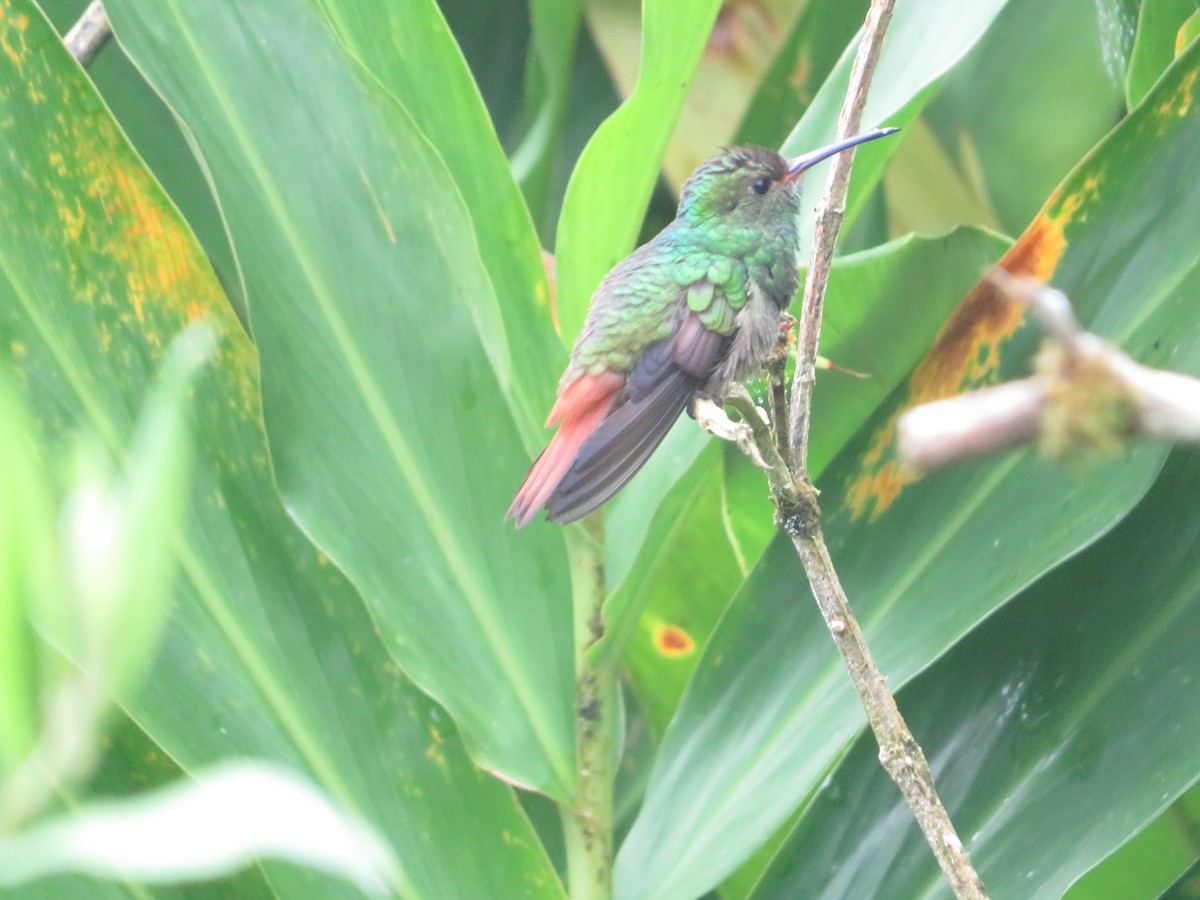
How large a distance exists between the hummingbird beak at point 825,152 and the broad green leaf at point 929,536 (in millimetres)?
179

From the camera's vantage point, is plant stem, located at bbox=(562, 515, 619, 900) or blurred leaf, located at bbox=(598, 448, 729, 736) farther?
blurred leaf, located at bbox=(598, 448, 729, 736)

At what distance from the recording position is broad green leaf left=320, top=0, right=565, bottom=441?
4.30ft

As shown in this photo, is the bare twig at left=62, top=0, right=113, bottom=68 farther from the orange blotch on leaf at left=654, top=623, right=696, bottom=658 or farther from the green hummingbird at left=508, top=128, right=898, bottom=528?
the orange blotch on leaf at left=654, top=623, right=696, bottom=658

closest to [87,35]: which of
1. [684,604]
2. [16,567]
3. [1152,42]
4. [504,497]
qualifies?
[504,497]

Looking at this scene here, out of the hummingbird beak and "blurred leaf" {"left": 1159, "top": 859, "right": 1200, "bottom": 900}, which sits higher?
the hummingbird beak

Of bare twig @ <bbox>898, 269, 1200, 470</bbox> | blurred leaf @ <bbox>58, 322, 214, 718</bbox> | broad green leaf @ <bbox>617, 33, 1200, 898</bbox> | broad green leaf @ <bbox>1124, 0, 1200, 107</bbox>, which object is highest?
broad green leaf @ <bbox>1124, 0, 1200, 107</bbox>

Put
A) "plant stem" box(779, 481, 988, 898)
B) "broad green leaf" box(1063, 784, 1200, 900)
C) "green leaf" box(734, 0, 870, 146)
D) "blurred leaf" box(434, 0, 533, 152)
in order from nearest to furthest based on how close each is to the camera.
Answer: "plant stem" box(779, 481, 988, 898)
"broad green leaf" box(1063, 784, 1200, 900)
"green leaf" box(734, 0, 870, 146)
"blurred leaf" box(434, 0, 533, 152)

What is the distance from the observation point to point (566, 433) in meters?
1.29

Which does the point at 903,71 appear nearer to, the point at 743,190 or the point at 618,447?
the point at 743,190

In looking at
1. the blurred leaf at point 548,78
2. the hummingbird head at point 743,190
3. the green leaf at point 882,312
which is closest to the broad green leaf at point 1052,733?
A: the green leaf at point 882,312

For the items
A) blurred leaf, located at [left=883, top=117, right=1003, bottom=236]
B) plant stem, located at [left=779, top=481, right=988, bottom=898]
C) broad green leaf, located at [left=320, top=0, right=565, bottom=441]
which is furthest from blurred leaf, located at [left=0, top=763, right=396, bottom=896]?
blurred leaf, located at [left=883, top=117, right=1003, bottom=236]

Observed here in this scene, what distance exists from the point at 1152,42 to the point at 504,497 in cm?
89

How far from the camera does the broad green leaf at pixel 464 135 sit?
4.30 feet

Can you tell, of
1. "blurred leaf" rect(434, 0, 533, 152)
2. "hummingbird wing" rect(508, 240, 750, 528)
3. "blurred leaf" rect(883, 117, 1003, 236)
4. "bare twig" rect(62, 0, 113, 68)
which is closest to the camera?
"hummingbird wing" rect(508, 240, 750, 528)
